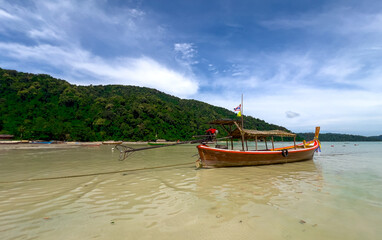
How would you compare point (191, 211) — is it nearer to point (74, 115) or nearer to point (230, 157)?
point (230, 157)

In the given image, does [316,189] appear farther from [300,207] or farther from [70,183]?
[70,183]

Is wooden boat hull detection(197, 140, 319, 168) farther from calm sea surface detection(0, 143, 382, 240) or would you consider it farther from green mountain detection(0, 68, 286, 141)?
green mountain detection(0, 68, 286, 141)

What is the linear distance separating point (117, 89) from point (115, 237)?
147 metres

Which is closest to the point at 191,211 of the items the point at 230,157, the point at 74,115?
the point at 230,157

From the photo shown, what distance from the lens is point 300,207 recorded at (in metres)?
5.44

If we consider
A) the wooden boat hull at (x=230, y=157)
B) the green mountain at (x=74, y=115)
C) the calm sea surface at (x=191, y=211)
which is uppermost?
the green mountain at (x=74, y=115)

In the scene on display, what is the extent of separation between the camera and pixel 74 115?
8444 cm

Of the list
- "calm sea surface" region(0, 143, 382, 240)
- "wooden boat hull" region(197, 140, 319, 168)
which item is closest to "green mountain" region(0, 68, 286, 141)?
"wooden boat hull" region(197, 140, 319, 168)

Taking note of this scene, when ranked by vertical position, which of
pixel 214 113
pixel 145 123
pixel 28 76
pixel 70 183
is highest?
pixel 28 76

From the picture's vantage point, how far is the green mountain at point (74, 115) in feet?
226

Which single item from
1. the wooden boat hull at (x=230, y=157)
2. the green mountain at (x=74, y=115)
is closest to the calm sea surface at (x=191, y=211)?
the wooden boat hull at (x=230, y=157)

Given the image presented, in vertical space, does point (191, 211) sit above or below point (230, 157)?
below

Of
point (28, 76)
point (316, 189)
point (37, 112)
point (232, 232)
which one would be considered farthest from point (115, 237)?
point (28, 76)

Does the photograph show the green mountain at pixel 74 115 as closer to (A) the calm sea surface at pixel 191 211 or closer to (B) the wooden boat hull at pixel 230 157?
(B) the wooden boat hull at pixel 230 157
